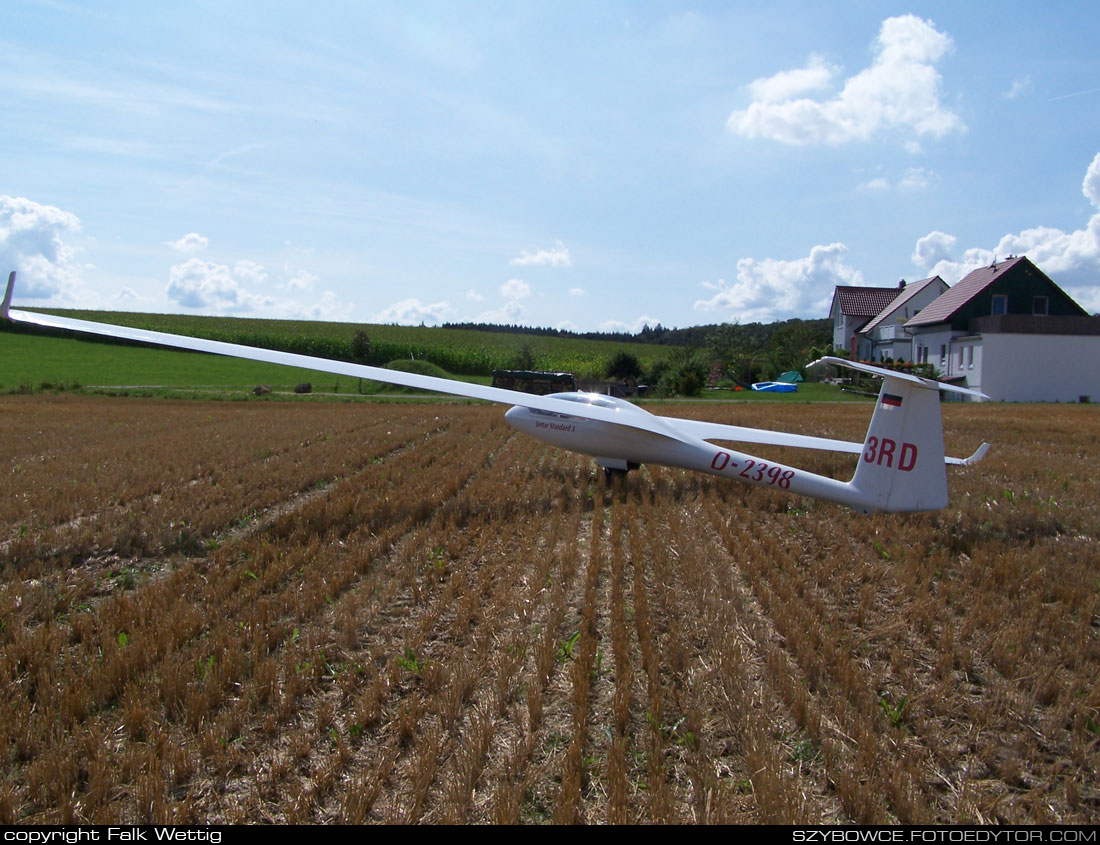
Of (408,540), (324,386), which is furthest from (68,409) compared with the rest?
(408,540)

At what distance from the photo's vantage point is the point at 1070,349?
38.0 meters

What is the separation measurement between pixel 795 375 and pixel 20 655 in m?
54.7

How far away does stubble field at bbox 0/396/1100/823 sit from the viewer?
3217 millimetres

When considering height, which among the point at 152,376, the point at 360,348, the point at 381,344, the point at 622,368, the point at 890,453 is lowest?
the point at 152,376

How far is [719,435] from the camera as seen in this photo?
42.8 feet

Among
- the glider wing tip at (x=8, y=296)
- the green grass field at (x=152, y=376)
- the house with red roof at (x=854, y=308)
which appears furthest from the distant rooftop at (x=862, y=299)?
the glider wing tip at (x=8, y=296)

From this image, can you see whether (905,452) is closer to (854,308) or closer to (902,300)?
(902,300)

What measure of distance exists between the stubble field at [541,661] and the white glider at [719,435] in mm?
461

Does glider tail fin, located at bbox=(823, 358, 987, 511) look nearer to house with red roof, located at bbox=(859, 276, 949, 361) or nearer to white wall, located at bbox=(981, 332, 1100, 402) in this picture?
white wall, located at bbox=(981, 332, 1100, 402)

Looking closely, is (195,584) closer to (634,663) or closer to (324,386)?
(634,663)

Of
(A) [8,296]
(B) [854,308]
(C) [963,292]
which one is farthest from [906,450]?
(B) [854,308]

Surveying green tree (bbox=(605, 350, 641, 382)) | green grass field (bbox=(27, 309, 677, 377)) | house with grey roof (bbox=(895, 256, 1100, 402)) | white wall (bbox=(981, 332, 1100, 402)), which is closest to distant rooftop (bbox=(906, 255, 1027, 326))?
house with grey roof (bbox=(895, 256, 1100, 402))

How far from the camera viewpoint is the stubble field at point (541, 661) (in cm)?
322

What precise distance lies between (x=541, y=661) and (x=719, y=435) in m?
9.30
